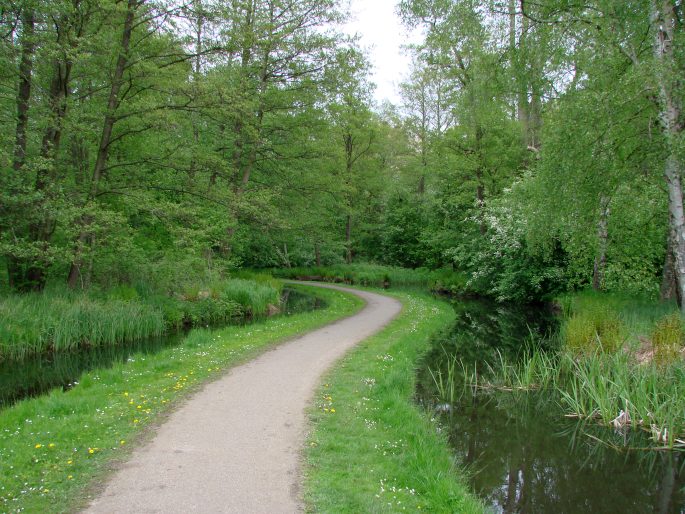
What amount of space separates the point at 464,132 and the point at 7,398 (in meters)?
23.5

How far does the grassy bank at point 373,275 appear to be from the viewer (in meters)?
31.1

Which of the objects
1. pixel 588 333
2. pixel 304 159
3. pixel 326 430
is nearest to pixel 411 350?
pixel 588 333

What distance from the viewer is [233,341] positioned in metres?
11.6

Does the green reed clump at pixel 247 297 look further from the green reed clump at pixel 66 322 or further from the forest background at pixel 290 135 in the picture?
the green reed clump at pixel 66 322

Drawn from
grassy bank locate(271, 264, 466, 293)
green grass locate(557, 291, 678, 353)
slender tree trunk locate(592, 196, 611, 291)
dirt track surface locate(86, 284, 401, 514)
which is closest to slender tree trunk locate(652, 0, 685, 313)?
green grass locate(557, 291, 678, 353)

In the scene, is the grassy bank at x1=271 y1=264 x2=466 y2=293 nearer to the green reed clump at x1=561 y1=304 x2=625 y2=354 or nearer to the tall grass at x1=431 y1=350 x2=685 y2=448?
the green reed clump at x1=561 y1=304 x2=625 y2=354

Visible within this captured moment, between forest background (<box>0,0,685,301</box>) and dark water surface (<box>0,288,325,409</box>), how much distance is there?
2464 mm

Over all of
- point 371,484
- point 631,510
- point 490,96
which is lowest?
point 631,510

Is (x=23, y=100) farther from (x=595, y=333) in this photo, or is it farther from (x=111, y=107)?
(x=595, y=333)

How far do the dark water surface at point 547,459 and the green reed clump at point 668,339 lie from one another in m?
2.04

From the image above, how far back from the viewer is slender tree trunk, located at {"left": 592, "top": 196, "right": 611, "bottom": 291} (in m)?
12.5

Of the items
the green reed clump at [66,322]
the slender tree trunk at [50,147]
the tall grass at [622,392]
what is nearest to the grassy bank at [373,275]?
the green reed clump at [66,322]

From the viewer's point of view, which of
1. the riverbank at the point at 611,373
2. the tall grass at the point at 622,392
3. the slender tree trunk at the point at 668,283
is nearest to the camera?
the tall grass at the point at 622,392

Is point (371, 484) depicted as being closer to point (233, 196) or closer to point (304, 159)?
point (233, 196)
